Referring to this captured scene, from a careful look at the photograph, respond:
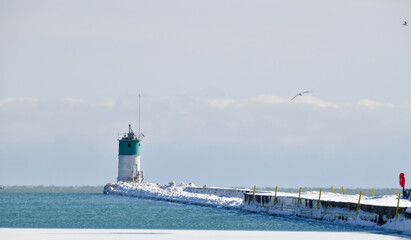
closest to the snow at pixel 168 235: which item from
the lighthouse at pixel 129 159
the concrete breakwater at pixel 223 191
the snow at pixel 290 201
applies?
the snow at pixel 290 201

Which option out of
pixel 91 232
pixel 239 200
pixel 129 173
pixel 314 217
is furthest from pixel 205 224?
pixel 129 173

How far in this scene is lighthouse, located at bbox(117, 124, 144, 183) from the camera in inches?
3472

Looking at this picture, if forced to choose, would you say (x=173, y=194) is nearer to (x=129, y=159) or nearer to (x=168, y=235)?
(x=129, y=159)

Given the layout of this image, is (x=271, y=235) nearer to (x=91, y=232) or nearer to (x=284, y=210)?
(x=91, y=232)

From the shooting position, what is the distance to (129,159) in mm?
88188

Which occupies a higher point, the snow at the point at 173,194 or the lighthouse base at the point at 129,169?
the lighthouse base at the point at 129,169

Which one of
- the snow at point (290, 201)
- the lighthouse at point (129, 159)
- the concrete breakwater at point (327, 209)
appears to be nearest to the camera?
the concrete breakwater at point (327, 209)

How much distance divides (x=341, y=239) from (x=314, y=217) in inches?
540

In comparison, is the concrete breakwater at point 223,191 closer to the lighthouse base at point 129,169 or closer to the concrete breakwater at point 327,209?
the lighthouse base at point 129,169

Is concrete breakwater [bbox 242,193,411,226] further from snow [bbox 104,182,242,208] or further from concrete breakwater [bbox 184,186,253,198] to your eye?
concrete breakwater [bbox 184,186,253,198]

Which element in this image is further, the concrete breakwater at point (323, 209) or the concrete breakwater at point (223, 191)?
the concrete breakwater at point (223, 191)

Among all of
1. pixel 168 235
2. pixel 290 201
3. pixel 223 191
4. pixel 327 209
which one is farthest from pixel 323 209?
pixel 223 191

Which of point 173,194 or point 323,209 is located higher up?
point 323,209

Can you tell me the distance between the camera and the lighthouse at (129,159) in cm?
8819
